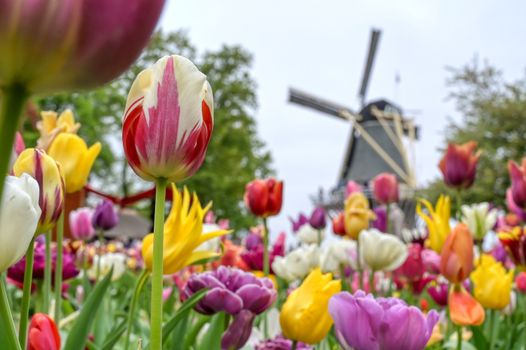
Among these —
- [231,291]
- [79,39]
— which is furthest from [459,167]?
[79,39]

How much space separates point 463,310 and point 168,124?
0.99 metres

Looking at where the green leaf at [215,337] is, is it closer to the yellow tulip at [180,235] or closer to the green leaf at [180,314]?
the green leaf at [180,314]

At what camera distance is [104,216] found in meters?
2.51

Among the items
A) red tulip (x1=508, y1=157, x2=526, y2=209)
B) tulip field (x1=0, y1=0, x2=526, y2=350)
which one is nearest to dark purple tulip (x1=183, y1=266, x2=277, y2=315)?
tulip field (x1=0, y1=0, x2=526, y2=350)

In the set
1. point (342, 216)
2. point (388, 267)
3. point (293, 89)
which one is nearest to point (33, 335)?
point (388, 267)

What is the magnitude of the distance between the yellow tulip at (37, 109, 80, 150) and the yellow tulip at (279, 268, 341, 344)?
572 millimetres

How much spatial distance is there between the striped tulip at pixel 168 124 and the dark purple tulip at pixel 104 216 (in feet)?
6.03

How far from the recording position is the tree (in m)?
20.5

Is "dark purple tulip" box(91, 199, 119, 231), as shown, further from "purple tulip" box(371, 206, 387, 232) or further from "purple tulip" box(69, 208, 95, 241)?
"purple tulip" box(371, 206, 387, 232)

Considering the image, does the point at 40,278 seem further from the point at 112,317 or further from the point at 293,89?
the point at 293,89

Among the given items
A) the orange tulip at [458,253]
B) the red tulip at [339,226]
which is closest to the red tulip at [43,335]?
the orange tulip at [458,253]

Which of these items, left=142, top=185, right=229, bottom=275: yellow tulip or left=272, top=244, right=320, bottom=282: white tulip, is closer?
left=142, top=185, right=229, bottom=275: yellow tulip

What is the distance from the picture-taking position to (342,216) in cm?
291

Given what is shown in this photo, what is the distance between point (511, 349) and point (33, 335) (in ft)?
5.18
